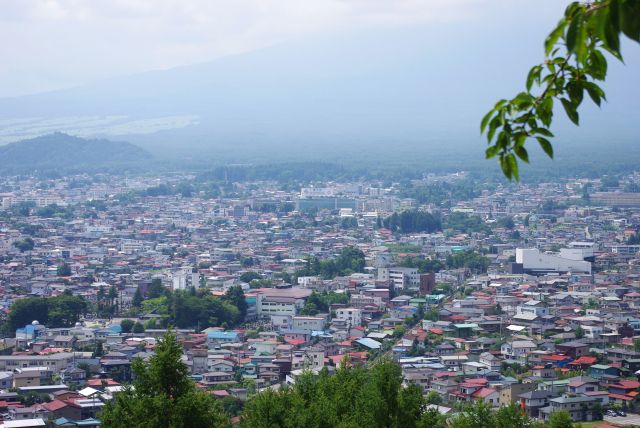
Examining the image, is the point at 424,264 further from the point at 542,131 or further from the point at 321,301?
the point at 542,131

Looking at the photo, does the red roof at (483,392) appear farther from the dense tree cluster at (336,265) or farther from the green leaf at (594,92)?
the green leaf at (594,92)

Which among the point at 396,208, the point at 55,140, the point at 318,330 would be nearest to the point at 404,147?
the point at 55,140

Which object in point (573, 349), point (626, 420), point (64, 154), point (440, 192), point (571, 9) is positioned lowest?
point (626, 420)

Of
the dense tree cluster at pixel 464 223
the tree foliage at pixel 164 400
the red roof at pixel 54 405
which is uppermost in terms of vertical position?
the tree foliage at pixel 164 400

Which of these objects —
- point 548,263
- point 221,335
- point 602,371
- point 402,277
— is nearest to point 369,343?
point 221,335

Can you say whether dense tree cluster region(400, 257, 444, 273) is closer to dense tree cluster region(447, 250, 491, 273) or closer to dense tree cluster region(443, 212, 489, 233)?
dense tree cluster region(447, 250, 491, 273)

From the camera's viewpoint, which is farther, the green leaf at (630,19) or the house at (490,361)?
the house at (490,361)

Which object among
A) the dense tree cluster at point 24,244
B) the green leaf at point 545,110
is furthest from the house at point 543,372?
the dense tree cluster at point 24,244
